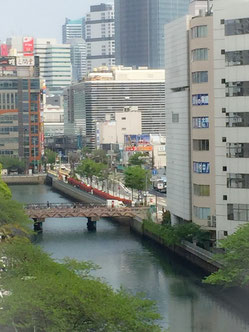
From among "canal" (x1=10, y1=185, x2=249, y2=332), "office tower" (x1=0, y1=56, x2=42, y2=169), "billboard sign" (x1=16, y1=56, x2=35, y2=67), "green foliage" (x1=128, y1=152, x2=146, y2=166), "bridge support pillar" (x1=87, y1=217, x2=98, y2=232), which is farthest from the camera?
"billboard sign" (x1=16, y1=56, x2=35, y2=67)

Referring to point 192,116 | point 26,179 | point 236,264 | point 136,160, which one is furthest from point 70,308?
point 26,179

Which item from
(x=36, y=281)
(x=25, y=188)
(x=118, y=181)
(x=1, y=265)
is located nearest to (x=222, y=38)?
(x=1, y=265)

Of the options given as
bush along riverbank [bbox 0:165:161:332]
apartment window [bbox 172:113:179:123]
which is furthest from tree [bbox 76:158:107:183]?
bush along riverbank [bbox 0:165:161:332]

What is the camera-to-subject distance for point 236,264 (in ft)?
119

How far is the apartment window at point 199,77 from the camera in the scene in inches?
1796

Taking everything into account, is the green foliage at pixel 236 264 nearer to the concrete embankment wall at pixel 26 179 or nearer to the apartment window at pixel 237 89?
the apartment window at pixel 237 89

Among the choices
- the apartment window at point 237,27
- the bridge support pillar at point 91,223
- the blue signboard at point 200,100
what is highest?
the apartment window at point 237,27

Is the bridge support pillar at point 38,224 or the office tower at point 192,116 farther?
the bridge support pillar at point 38,224

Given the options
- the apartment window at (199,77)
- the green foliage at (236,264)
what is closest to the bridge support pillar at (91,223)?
the apartment window at (199,77)

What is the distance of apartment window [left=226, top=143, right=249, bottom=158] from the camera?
1693 inches

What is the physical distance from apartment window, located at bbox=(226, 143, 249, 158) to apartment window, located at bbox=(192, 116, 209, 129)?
2.63 metres

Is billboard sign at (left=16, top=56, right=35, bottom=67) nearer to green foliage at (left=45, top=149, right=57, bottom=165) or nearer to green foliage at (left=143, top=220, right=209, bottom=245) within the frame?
green foliage at (left=45, top=149, right=57, bottom=165)

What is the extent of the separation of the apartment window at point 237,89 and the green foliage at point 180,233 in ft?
21.6

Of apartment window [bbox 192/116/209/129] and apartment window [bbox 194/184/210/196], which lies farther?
apartment window [bbox 194/184/210/196]
